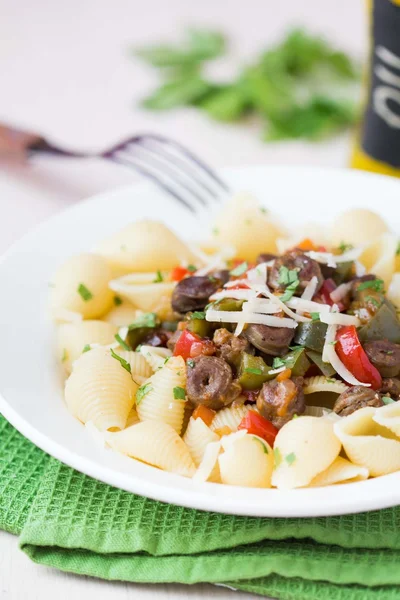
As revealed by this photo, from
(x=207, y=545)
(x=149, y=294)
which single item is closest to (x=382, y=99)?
(x=149, y=294)

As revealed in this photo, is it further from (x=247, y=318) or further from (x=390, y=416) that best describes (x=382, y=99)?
(x=390, y=416)

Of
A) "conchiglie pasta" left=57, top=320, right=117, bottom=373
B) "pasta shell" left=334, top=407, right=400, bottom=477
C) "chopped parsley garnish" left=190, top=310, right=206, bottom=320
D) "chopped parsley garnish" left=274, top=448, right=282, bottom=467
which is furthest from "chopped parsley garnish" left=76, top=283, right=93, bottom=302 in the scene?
"pasta shell" left=334, top=407, right=400, bottom=477

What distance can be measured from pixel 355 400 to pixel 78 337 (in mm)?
1301

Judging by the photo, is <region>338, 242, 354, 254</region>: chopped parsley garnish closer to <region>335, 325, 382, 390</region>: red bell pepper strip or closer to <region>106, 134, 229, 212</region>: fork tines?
<region>335, 325, 382, 390</region>: red bell pepper strip

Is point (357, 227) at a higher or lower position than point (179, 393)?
higher

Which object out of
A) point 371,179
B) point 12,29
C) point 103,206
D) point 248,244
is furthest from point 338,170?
point 12,29

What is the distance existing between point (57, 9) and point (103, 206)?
4542 millimetres

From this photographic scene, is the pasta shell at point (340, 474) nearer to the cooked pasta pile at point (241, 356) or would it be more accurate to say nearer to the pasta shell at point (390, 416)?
the cooked pasta pile at point (241, 356)

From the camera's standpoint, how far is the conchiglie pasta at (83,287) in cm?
407

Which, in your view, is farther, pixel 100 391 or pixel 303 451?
pixel 100 391

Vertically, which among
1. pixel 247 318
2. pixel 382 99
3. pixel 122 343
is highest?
pixel 382 99

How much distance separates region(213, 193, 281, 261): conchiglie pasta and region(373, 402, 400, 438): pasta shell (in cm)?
145

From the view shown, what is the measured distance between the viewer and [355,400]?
3.37m

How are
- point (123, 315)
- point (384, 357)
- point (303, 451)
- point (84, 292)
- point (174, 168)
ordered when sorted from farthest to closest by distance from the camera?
point (174, 168)
point (123, 315)
point (84, 292)
point (384, 357)
point (303, 451)
